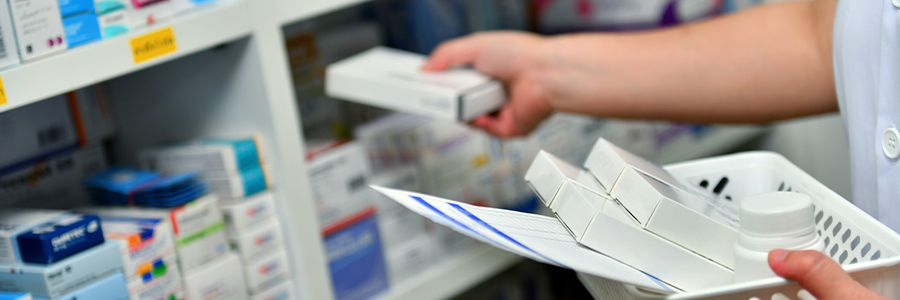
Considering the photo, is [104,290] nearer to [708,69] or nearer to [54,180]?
[54,180]

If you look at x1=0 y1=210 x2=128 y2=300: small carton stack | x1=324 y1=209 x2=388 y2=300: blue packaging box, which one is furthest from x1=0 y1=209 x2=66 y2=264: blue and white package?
x1=324 y1=209 x2=388 y2=300: blue packaging box

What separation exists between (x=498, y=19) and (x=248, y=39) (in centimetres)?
67

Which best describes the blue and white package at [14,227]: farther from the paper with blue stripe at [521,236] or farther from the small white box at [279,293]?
the paper with blue stripe at [521,236]

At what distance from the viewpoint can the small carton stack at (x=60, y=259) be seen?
2.20 ft

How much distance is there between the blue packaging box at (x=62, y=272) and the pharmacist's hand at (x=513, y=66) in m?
0.53

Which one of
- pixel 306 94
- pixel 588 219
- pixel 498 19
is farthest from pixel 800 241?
pixel 498 19

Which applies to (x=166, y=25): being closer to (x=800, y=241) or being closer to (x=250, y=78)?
(x=250, y=78)

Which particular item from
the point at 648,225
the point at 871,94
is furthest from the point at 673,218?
the point at 871,94

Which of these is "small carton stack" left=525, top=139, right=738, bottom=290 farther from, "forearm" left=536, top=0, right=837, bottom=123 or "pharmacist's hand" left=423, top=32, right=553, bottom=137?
"pharmacist's hand" left=423, top=32, right=553, bottom=137

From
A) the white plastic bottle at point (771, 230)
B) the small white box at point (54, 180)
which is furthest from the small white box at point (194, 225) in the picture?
the white plastic bottle at point (771, 230)

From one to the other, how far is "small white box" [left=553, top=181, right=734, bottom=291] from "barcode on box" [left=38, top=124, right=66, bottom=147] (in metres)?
0.67

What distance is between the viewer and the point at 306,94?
118cm

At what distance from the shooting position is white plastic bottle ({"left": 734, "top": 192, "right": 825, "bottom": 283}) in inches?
17.6

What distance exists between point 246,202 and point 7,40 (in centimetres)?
30
